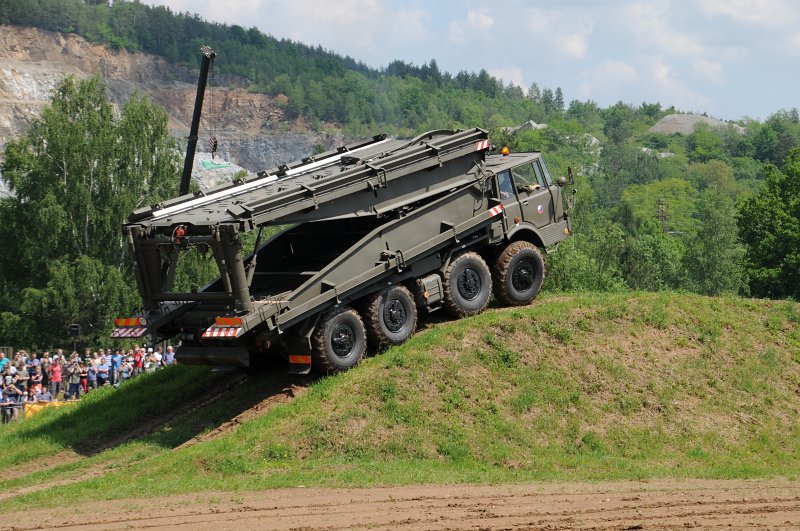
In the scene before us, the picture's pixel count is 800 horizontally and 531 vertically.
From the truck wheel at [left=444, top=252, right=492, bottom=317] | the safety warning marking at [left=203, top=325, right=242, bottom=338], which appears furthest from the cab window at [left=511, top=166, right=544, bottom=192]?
the safety warning marking at [left=203, top=325, right=242, bottom=338]

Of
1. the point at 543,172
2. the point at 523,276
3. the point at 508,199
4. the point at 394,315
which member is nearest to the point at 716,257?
the point at 543,172

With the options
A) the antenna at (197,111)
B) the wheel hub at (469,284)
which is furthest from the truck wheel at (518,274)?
the antenna at (197,111)

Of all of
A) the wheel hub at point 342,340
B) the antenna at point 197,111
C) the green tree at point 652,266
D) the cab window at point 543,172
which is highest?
the antenna at point 197,111

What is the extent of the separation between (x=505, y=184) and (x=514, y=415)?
5370 mm

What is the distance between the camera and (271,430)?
16172 millimetres

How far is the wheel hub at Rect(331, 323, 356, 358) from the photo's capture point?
1747 centimetres

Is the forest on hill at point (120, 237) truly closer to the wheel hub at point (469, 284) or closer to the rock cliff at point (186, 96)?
the rock cliff at point (186, 96)

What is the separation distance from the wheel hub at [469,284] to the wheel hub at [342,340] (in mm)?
2879

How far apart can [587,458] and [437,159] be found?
20.2 ft

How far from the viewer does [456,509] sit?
12734mm

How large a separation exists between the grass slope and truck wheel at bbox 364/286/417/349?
31 cm

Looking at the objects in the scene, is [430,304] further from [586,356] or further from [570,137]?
[570,137]

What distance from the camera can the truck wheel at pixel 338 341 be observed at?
17219 millimetres

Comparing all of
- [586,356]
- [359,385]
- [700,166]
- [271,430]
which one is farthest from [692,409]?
[700,166]
